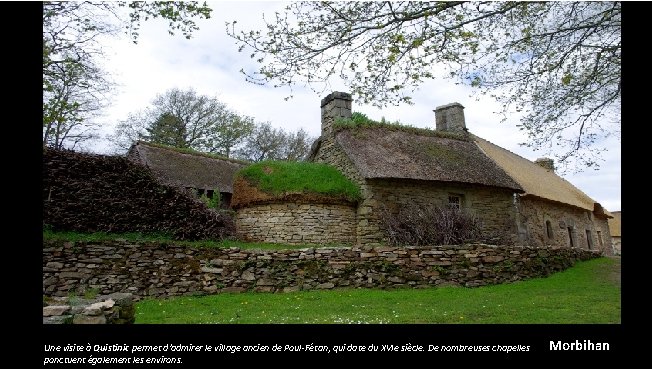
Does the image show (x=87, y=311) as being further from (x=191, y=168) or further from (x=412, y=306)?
(x=191, y=168)

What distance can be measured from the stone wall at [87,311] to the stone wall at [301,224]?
8.85 metres

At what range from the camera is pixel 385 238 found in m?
14.9

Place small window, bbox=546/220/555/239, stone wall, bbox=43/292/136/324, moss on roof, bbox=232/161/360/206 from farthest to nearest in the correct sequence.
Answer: small window, bbox=546/220/555/239, moss on roof, bbox=232/161/360/206, stone wall, bbox=43/292/136/324

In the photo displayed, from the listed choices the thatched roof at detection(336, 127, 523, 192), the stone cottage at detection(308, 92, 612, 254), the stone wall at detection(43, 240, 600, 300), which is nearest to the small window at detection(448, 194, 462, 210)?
the stone cottage at detection(308, 92, 612, 254)

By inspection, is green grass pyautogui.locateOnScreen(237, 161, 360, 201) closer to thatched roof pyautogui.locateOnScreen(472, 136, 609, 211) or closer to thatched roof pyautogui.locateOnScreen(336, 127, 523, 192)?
thatched roof pyautogui.locateOnScreen(336, 127, 523, 192)

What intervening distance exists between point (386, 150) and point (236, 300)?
368 inches

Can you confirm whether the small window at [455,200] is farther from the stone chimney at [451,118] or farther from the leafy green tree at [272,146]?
the leafy green tree at [272,146]

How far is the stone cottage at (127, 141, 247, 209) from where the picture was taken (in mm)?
22531

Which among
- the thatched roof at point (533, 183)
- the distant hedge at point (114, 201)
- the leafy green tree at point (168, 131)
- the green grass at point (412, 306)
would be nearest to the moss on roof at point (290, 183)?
the distant hedge at point (114, 201)

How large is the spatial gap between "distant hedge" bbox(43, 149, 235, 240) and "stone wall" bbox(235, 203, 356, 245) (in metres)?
3.51

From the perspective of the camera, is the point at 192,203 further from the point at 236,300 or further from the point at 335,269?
the point at 335,269

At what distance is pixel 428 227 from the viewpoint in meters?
13.6
